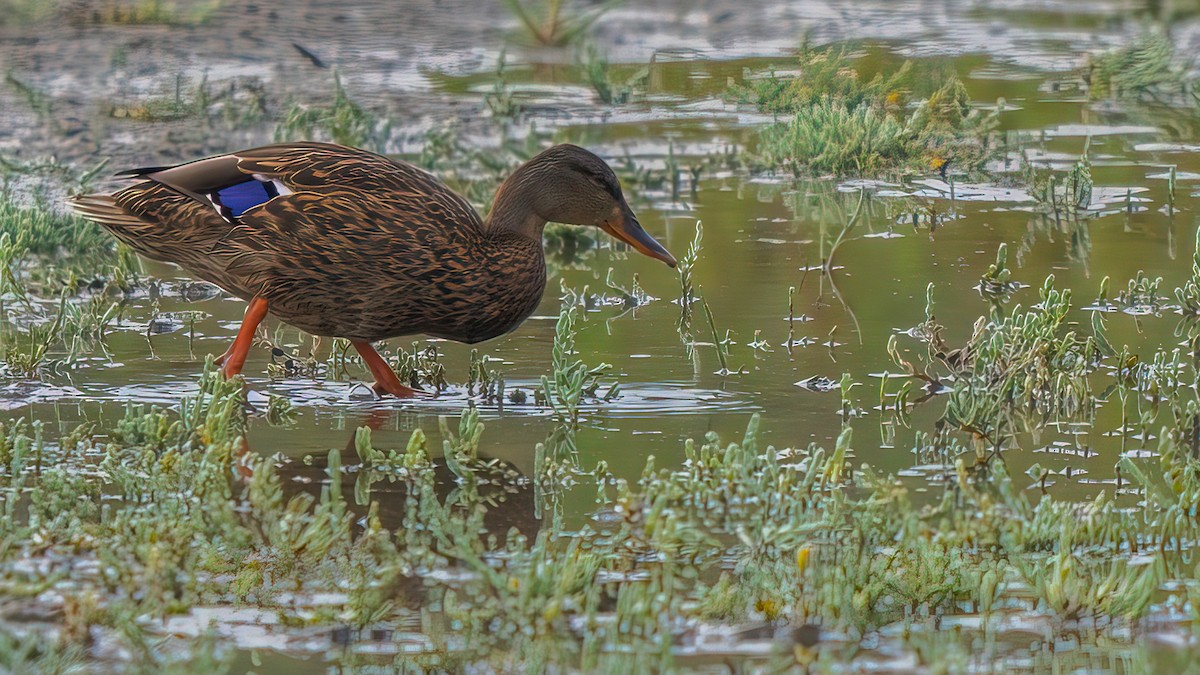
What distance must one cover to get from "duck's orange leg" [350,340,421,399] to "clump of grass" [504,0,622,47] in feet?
28.0

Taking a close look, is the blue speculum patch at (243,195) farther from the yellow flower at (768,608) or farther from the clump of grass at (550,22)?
the clump of grass at (550,22)

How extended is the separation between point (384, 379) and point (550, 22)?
29.2 ft

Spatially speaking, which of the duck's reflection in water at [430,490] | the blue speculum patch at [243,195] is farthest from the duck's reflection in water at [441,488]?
the blue speculum patch at [243,195]

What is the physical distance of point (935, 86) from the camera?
13438 mm

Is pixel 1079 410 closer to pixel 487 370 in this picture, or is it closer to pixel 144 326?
pixel 487 370

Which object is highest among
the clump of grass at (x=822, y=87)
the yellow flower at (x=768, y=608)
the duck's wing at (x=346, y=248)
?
the clump of grass at (x=822, y=87)

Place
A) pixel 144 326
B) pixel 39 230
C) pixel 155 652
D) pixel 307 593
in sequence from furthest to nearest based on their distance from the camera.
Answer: pixel 39 230, pixel 144 326, pixel 307 593, pixel 155 652

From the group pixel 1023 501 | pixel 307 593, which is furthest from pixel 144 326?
pixel 1023 501

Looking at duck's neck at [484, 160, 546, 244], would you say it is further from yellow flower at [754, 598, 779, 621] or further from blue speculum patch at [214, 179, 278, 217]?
yellow flower at [754, 598, 779, 621]

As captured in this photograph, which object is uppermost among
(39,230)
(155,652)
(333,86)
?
(333,86)

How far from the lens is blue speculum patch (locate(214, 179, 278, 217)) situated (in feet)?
23.3

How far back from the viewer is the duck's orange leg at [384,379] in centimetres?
707

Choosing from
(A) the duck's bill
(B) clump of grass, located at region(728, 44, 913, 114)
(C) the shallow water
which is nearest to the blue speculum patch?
(C) the shallow water

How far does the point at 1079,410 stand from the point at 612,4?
945cm
